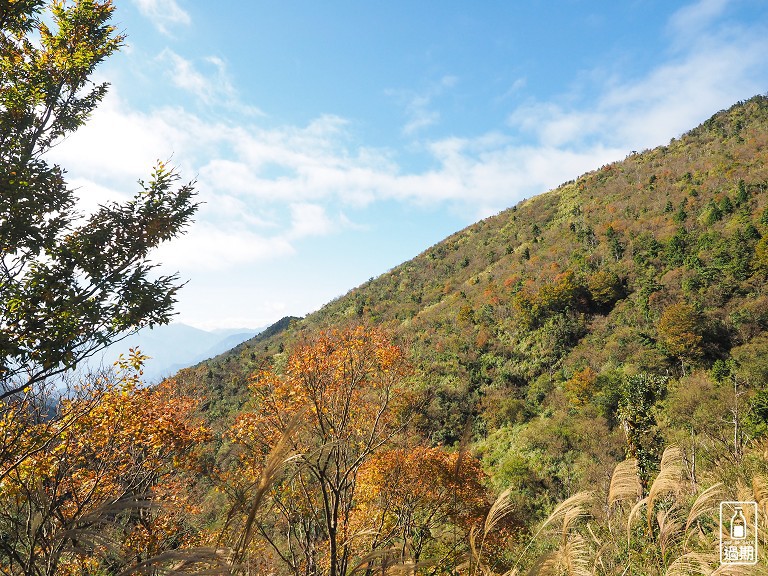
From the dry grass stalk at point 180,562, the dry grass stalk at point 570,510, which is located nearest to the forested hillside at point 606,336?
the dry grass stalk at point 570,510

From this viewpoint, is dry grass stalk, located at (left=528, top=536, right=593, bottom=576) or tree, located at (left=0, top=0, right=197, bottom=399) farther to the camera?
tree, located at (left=0, top=0, right=197, bottom=399)

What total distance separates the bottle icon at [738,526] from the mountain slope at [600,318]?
32.2ft

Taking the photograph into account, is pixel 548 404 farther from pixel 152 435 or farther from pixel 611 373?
pixel 152 435

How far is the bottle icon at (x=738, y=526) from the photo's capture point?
3.63 m

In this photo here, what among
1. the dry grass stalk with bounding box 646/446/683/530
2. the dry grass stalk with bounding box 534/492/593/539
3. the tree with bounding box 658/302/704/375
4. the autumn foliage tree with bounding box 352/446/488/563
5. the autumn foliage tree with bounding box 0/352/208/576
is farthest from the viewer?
the tree with bounding box 658/302/704/375

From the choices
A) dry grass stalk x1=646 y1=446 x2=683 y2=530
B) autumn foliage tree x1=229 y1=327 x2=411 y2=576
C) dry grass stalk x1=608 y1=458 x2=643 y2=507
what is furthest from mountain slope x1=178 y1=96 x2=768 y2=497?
dry grass stalk x1=646 y1=446 x2=683 y2=530

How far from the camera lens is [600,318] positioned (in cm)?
3547

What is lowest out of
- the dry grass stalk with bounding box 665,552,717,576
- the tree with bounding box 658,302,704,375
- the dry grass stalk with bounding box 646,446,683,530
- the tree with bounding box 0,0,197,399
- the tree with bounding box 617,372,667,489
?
the tree with bounding box 617,372,667,489

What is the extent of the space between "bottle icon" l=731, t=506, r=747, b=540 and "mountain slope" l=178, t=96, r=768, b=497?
32.2 feet

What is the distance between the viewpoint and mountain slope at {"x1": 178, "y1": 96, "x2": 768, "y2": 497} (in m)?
25.0

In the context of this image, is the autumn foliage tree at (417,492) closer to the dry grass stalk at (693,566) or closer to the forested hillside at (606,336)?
the forested hillside at (606,336)

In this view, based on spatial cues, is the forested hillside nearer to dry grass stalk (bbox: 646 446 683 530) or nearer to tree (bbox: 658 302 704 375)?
tree (bbox: 658 302 704 375)

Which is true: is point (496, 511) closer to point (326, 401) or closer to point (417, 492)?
point (326, 401)

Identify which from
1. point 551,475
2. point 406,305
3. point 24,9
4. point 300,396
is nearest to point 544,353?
point 551,475
